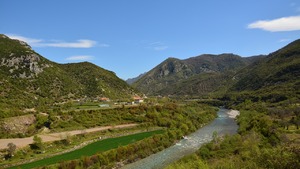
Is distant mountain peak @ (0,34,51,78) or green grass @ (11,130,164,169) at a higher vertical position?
distant mountain peak @ (0,34,51,78)

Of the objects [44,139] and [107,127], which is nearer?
[44,139]

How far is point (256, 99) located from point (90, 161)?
6323 inches

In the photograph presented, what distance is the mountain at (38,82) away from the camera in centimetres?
12286

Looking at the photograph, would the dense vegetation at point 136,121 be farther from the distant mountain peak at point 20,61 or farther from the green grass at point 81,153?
the distant mountain peak at point 20,61

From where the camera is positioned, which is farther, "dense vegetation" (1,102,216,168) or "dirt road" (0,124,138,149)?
"dirt road" (0,124,138,149)

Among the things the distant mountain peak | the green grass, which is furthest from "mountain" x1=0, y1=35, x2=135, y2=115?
the green grass

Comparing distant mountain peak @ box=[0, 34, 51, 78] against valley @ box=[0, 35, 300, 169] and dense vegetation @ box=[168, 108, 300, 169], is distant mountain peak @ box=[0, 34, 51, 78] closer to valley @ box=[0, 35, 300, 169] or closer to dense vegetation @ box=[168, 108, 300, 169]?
valley @ box=[0, 35, 300, 169]

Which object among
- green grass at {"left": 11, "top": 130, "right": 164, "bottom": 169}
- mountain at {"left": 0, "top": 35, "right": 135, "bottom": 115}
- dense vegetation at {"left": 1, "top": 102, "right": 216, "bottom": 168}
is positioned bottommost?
green grass at {"left": 11, "top": 130, "right": 164, "bottom": 169}

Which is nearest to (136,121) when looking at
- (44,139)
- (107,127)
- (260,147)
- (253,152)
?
(107,127)

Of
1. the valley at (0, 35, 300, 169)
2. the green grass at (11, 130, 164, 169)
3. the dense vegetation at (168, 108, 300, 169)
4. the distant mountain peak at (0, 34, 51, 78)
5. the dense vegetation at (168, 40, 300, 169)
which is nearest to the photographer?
the dense vegetation at (168, 108, 300, 169)

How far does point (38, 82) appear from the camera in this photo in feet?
477

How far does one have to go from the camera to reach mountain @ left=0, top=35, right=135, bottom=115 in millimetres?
122863

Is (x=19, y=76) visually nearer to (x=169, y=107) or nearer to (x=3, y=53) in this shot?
(x=3, y=53)

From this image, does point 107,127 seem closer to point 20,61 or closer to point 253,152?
point 253,152
